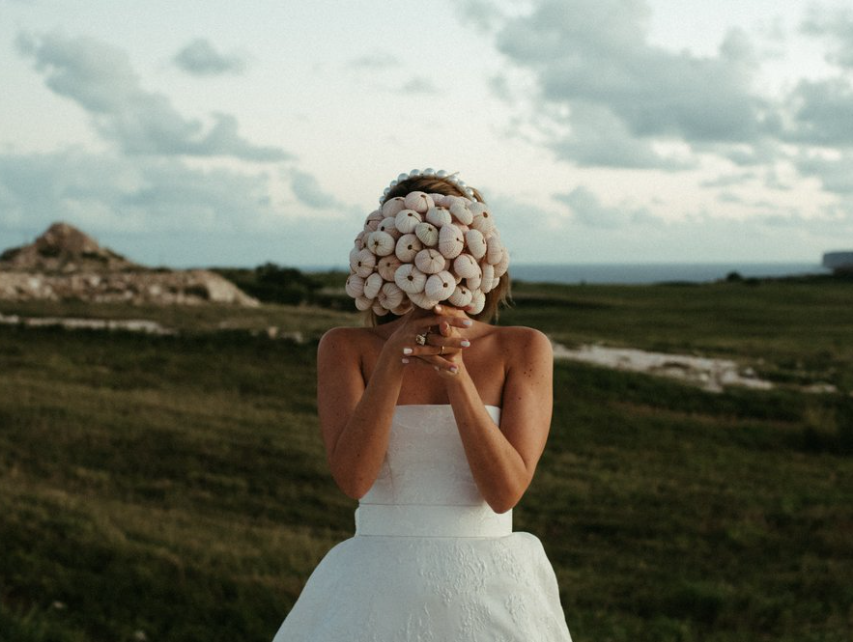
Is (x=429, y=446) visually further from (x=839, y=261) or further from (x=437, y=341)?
(x=839, y=261)

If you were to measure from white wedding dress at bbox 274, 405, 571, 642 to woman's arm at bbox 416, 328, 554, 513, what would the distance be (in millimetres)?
97

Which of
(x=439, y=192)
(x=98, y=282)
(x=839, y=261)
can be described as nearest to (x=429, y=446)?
(x=439, y=192)

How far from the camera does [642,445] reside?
64.4 ft

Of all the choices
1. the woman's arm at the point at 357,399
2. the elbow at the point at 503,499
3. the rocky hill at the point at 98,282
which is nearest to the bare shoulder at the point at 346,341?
the woman's arm at the point at 357,399

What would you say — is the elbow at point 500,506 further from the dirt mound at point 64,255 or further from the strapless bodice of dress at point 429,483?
the dirt mound at point 64,255

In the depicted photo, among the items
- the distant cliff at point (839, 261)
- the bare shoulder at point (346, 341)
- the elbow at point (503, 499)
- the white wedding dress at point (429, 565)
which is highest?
the distant cliff at point (839, 261)

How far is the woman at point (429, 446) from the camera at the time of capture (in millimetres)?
2918

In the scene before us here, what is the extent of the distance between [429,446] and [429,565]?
1.23 ft

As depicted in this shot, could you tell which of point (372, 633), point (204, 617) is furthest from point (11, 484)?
point (372, 633)

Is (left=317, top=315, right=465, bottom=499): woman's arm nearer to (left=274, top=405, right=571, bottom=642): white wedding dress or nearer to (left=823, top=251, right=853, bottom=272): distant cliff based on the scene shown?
(left=274, top=405, right=571, bottom=642): white wedding dress

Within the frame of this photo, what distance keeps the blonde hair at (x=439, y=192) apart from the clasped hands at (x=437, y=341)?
391 mm

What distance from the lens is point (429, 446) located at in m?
3.12

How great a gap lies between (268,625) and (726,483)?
11.2m

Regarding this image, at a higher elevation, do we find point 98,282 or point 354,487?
point 98,282
